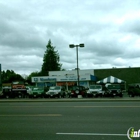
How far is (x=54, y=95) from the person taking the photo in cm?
3484

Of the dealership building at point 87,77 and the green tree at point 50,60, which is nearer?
the dealership building at point 87,77

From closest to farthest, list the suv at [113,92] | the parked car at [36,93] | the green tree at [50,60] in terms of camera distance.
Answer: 1. the suv at [113,92]
2. the parked car at [36,93]
3. the green tree at [50,60]

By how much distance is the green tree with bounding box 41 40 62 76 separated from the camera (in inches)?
Result: 3204

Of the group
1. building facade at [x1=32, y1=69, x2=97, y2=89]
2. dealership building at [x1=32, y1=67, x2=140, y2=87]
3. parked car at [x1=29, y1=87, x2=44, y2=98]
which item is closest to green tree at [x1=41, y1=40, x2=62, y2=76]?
dealership building at [x1=32, y1=67, x2=140, y2=87]

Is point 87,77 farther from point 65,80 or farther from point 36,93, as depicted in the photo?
point 36,93

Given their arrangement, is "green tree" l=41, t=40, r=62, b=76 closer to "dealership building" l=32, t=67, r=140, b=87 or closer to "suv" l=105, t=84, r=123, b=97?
"dealership building" l=32, t=67, r=140, b=87

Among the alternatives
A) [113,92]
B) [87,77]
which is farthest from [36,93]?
[87,77]

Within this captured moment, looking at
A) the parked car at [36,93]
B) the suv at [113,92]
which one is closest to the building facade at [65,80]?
the parked car at [36,93]

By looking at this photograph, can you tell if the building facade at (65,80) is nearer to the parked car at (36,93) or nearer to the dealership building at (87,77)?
the dealership building at (87,77)

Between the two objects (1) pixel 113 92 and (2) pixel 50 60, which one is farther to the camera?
(2) pixel 50 60

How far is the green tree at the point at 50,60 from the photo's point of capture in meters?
81.4

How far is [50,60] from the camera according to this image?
81.6m

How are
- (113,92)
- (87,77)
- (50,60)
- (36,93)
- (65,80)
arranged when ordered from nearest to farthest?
(113,92) < (36,93) < (87,77) < (65,80) < (50,60)

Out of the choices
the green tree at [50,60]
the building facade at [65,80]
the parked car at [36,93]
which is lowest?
the parked car at [36,93]
